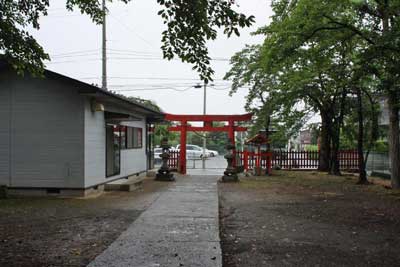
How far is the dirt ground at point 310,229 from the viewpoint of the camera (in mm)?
4477

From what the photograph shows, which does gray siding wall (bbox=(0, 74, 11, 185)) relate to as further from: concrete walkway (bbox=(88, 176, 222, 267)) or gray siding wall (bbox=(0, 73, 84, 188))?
concrete walkway (bbox=(88, 176, 222, 267))

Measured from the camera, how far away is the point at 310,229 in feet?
19.8

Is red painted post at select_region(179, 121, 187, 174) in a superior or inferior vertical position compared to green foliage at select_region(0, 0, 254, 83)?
inferior

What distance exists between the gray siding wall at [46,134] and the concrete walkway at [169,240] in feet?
10.2

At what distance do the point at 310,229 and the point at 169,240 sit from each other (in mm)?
2438

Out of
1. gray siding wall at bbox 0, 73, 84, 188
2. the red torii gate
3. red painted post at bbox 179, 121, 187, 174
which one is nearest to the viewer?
gray siding wall at bbox 0, 73, 84, 188

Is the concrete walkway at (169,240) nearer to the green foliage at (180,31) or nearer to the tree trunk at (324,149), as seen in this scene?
the green foliage at (180,31)

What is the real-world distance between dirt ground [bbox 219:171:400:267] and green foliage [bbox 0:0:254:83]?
2.44m

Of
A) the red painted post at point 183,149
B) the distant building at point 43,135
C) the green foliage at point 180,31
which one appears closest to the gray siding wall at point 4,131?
the distant building at point 43,135

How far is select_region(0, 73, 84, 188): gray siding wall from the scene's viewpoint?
31.8 feet

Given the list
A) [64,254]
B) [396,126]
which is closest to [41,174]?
[64,254]

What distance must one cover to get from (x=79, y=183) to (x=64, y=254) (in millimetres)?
5328

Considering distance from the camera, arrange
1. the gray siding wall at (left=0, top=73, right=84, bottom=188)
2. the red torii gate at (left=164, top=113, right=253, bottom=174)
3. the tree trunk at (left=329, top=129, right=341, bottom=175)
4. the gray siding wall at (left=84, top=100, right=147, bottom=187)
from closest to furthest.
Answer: the gray siding wall at (left=0, top=73, right=84, bottom=188) < the gray siding wall at (left=84, top=100, right=147, bottom=187) < the tree trunk at (left=329, top=129, right=341, bottom=175) < the red torii gate at (left=164, top=113, right=253, bottom=174)

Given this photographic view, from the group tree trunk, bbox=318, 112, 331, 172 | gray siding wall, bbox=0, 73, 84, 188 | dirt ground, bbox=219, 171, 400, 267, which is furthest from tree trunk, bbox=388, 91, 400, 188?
gray siding wall, bbox=0, 73, 84, 188
